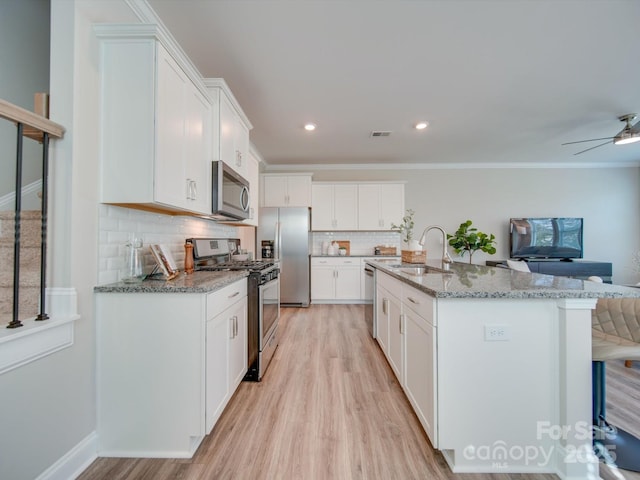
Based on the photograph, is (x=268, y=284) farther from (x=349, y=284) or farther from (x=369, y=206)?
(x=369, y=206)

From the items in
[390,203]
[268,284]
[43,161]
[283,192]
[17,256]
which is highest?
[283,192]

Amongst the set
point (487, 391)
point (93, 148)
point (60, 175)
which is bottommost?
point (487, 391)

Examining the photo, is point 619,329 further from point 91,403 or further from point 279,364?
point 91,403

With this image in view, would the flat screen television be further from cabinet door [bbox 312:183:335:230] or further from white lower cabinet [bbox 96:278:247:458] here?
white lower cabinet [bbox 96:278:247:458]

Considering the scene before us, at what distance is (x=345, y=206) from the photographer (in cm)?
505

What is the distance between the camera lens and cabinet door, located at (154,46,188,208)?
147 cm

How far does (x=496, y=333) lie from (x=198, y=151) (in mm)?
2128

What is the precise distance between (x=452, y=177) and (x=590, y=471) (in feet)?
16.2

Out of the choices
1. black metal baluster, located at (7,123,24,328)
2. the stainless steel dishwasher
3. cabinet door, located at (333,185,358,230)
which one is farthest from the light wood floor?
cabinet door, located at (333,185,358,230)

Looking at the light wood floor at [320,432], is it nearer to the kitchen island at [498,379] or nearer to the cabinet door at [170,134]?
the kitchen island at [498,379]

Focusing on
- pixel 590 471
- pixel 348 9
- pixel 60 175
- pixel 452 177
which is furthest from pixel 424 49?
pixel 452 177

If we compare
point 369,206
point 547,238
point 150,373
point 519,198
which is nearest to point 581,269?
point 547,238

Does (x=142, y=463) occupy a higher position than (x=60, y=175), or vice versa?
(x=60, y=175)

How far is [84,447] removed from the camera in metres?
1.34
